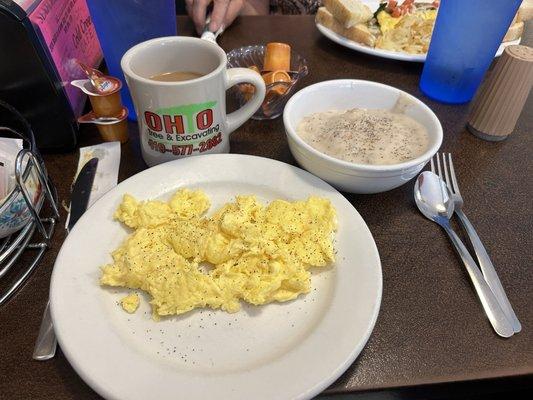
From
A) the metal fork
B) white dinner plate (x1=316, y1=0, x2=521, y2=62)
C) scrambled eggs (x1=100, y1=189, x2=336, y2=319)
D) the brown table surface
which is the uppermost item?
white dinner plate (x1=316, y1=0, x2=521, y2=62)

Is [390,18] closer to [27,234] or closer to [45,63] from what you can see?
[45,63]

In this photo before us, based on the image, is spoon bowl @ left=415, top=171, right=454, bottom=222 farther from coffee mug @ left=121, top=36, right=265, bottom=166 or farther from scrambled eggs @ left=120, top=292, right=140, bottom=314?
scrambled eggs @ left=120, top=292, right=140, bottom=314

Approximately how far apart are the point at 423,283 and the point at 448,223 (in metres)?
0.18

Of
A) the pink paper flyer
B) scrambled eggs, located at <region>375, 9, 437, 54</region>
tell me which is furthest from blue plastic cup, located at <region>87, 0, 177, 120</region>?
scrambled eggs, located at <region>375, 9, 437, 54</region>

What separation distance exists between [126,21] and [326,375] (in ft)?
3.24

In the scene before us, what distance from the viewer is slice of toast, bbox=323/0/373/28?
1.49 metres

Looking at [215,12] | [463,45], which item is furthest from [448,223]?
[215,12]

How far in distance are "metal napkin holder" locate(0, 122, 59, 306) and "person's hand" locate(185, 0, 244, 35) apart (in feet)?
2.96

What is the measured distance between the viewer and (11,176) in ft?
2.76

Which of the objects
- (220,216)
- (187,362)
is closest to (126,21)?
(220,216)

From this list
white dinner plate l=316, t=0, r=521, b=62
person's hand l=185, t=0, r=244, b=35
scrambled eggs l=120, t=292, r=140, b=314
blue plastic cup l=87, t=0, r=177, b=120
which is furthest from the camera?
person's hand l=185, t=0, r=244, b=35

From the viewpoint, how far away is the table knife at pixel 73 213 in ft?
2.23

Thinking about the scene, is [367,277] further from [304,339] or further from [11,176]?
[11,176]

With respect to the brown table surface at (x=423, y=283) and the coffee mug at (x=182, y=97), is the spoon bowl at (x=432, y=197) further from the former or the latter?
the coffee mug at (x=182, y=97)
